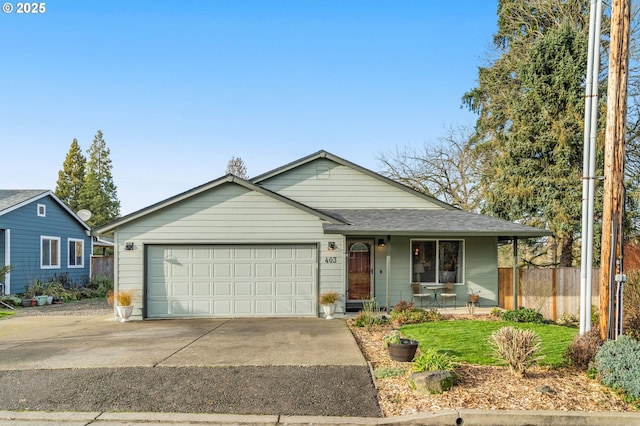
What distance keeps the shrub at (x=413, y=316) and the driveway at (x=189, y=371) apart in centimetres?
184

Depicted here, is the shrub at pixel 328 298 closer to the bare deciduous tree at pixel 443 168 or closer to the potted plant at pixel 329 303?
the potted plant at pixel 329 303

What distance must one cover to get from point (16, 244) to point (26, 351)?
12.3m

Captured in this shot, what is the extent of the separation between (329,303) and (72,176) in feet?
125

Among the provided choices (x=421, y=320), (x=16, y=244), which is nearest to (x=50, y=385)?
(x=421, y=320)

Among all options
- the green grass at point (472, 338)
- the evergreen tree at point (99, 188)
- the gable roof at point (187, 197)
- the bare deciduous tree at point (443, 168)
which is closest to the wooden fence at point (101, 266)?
the gable roof at point (187, 197)

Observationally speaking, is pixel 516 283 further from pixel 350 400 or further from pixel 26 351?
pixel 26 351

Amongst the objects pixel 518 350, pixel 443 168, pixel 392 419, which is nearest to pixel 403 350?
pixel 518 350

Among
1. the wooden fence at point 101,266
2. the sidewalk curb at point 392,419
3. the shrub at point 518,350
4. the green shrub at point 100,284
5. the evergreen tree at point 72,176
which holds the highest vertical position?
the evergreen tree at point 72,176

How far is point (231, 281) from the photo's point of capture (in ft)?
42.2

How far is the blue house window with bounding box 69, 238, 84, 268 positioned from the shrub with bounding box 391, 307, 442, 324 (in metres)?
18.1

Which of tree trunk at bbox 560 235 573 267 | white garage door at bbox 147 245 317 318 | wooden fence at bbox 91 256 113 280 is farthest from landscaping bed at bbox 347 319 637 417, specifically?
wooden fence at bbox 91 256 113 280

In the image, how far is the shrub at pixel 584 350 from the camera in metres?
6.69

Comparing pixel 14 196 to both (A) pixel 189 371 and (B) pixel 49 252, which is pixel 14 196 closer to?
(B) pixel 49 252

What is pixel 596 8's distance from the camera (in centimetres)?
701
